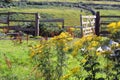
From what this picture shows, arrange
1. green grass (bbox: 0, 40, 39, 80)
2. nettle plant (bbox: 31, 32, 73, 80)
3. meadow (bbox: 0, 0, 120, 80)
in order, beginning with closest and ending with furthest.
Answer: meadow (bbox: 0, 0, 120, 80), nettle plant (bbox: 31, 32, 73, 80), green grass (bbox: 0, 40, 39, 80)

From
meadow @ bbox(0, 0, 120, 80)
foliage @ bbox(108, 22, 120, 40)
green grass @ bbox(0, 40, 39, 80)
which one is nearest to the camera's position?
foliage @ bbox(108, 22, 120, 40)

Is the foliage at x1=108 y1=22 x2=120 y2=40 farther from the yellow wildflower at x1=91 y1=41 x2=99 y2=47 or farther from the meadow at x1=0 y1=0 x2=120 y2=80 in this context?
the yellow wildflower at x1=91 y1=41 x2=99 y2=47

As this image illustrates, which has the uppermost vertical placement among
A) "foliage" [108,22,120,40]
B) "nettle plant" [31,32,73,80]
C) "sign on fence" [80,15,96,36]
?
"foliage" [108,22,120,40]

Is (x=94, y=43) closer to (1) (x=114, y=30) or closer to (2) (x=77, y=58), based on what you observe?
(1) (x=114, y=30)

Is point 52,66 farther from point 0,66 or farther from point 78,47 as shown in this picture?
point 0,66

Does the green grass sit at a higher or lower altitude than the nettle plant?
lower

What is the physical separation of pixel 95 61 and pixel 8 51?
267 inches

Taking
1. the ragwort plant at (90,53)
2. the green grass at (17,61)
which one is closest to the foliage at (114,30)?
the ragwort plant at (90,53)

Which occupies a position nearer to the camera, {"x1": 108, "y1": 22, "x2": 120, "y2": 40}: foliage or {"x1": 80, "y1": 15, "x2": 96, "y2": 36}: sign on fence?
{"x1": 108, "y1": 22, "x2": 120, "y2": 40}: foliage

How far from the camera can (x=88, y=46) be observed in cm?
845

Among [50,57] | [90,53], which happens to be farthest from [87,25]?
[90,53]

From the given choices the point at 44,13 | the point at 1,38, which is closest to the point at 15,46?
the point at 1,38

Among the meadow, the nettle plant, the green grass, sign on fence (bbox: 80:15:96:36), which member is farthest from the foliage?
sign on fence (bbox: 80:15:96:36)

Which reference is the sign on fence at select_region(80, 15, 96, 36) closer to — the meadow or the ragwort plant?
the meadow
